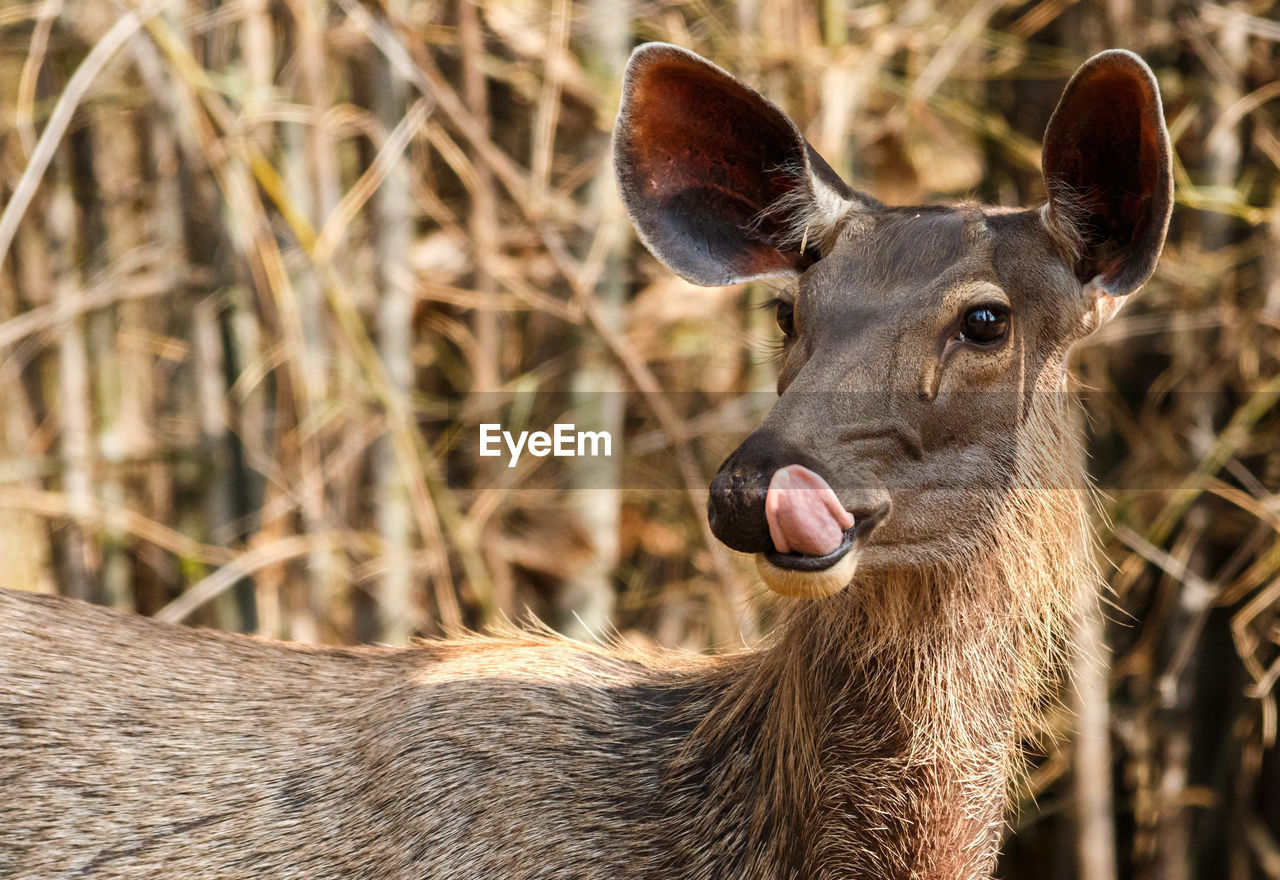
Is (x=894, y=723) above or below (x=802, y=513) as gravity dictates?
below

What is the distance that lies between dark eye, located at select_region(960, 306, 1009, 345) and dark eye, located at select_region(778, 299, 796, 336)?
1.40ft

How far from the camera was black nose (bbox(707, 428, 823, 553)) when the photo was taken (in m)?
2.44

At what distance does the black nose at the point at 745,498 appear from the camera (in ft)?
8.00

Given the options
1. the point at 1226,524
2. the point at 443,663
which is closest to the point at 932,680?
the point at 443,663

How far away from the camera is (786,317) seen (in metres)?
3.18

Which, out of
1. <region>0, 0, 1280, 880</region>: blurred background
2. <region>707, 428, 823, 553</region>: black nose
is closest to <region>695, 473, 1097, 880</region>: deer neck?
<region>707, 428, 823, 553</region>: black nose

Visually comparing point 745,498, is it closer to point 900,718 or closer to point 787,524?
point 787,524

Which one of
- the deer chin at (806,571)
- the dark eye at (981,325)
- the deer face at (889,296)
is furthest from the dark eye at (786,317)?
the deer chin at (806,571)

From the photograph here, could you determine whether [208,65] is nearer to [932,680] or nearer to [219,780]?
[219,780]

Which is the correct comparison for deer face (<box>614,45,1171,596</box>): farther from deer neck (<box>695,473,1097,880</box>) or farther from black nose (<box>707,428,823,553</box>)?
deer neck (<box>695,473,1097,880</box>)

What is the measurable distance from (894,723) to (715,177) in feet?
4.77

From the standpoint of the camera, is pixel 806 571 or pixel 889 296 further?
pixel 889 296

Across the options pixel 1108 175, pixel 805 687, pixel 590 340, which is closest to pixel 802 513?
pixel 805 687

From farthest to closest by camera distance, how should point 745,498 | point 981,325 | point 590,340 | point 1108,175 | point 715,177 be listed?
point 590,340 → point 715,177 → point 1108,175 → point 981,325 → point 745,498
